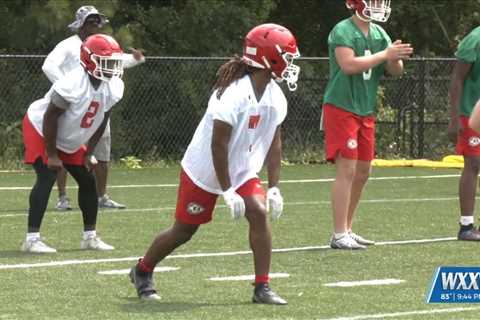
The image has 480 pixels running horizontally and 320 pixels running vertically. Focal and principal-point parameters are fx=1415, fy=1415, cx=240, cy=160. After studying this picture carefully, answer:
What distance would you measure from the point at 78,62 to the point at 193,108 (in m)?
9.01

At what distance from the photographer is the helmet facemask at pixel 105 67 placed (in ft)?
34.2

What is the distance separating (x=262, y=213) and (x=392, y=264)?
2.09m

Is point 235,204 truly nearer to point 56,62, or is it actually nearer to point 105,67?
point 105,67

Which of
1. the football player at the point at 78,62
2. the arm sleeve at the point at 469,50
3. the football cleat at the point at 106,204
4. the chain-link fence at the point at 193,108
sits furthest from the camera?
the chain-link fence at the point at 193,108

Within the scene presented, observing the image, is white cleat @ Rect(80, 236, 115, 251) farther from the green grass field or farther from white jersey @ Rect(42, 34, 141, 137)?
white jersey @ Rect(42, 34, 141, 137)

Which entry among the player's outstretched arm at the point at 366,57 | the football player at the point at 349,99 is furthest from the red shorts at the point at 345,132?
the player's outstretched arm at the point at 366,57

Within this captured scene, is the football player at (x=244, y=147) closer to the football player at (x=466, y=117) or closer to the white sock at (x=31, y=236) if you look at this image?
the white sock at (x=31, y=236)

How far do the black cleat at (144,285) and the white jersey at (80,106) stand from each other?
231 cm

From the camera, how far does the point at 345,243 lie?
10.8 m

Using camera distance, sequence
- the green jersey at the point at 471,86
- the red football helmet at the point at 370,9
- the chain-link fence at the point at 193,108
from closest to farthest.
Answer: the red football helmet at the point at 370,9 → the green jersey at the point at 471,86 → the chain-link fence at the point at 193,108

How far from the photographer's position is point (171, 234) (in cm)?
838

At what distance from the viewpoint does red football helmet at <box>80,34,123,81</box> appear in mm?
10414

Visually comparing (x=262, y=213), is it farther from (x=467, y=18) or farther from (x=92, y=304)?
(x=467, y=18)

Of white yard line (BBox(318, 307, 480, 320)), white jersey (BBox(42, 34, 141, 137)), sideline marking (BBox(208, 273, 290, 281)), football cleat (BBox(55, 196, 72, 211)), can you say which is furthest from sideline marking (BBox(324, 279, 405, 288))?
football cleat (BBox(55, 196, 72, 211))
